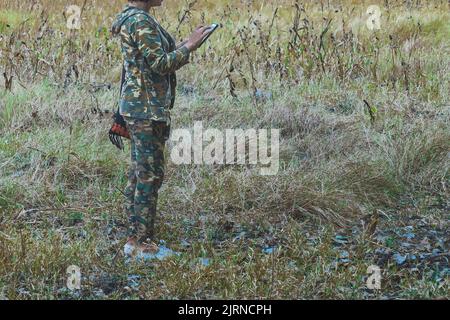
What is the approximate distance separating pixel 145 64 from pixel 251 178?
5.23 feet

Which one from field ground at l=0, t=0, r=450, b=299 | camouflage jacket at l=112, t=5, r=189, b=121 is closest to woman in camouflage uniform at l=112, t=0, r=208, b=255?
camouflage jacket at l=112, t=5, r=189, b=121

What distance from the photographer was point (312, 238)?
18.1 ft

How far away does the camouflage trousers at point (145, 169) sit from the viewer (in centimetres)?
497

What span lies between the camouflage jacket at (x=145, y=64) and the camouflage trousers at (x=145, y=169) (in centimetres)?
9

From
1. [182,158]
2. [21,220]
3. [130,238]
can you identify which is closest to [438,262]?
[130,238]

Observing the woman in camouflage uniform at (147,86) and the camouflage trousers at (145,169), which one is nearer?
the woman in camouflage uniform at (147,86)

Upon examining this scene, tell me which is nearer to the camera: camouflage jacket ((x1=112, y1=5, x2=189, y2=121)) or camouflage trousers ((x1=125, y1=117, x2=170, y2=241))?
camouflage jacket ((x1=112, y1=5, x2=189, y2=121))

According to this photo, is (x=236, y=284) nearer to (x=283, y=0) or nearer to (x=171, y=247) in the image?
(x=171, y=247)

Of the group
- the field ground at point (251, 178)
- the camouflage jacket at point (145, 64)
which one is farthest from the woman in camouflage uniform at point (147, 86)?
the field ground at point (251, 178)

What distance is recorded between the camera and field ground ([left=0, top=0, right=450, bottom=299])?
4883 millimetres

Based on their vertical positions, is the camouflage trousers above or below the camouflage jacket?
below

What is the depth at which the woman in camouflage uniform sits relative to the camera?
15.8ft

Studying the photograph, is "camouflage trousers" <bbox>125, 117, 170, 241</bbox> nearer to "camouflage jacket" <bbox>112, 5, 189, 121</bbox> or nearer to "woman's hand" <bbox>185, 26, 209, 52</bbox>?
Result: "camouflage jacket" <bbox>112, 5, 189, 121</bbox>

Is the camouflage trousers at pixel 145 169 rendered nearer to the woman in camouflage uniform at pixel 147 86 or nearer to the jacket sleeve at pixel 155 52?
the woman in camouflage uniform at pixel 147 86
